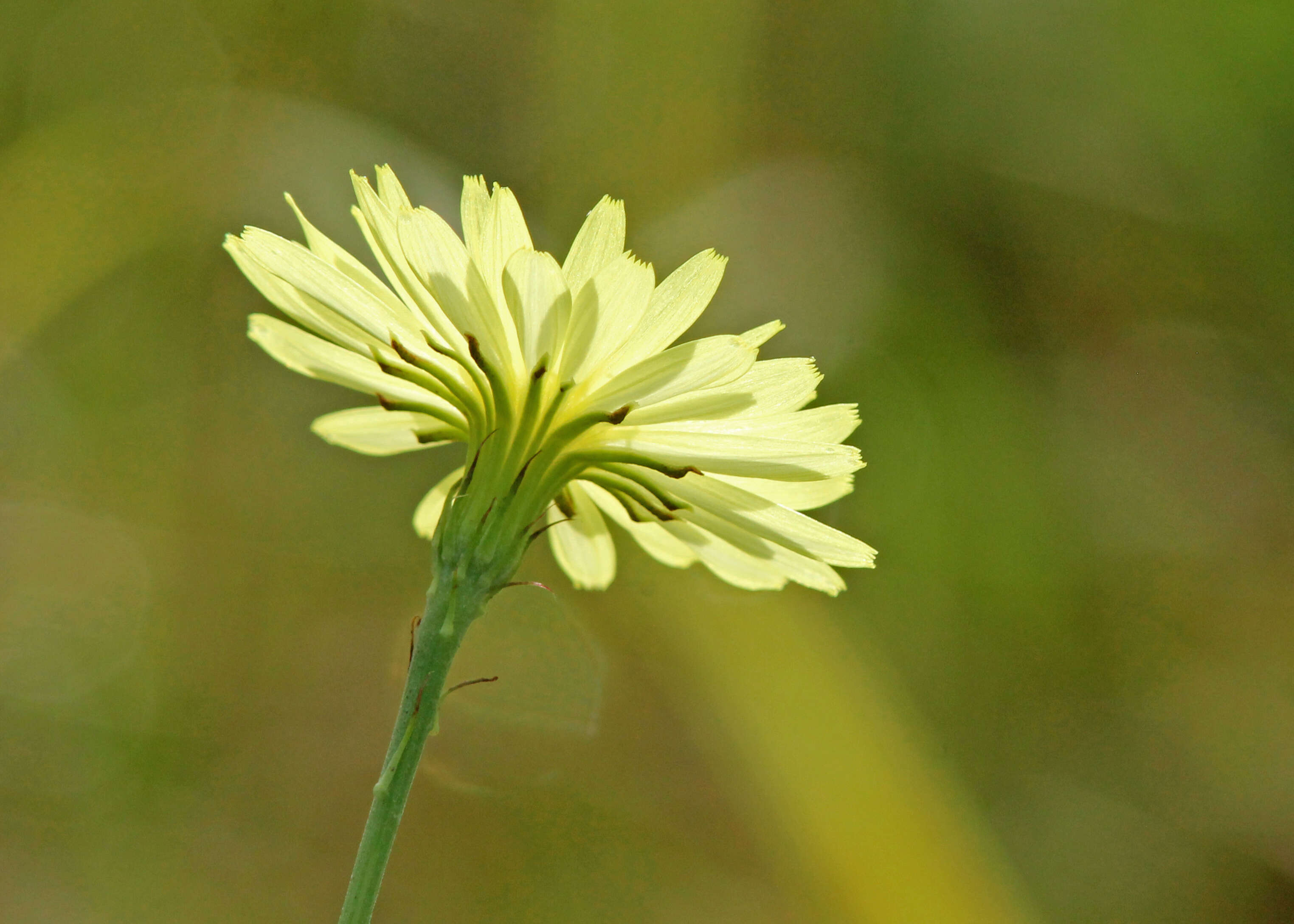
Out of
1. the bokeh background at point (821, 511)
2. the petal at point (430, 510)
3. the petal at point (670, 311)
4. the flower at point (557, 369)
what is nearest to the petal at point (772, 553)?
the flower at point (557, 369)

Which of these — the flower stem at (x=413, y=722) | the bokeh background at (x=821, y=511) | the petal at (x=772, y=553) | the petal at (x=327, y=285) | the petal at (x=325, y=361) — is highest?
the bokeh background at (x=821, y=511)

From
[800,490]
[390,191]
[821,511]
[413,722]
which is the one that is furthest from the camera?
[821,511]

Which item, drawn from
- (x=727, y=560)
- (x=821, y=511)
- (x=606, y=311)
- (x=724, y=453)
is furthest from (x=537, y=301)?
(x=821, y=511)

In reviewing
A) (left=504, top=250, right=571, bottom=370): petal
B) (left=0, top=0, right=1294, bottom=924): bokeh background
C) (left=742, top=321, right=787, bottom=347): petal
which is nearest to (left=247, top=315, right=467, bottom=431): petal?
(left=504, top=250, right=571, bottom=370): petal

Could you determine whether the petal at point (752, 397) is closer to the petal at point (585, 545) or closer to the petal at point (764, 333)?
the petal at point (764, 333)

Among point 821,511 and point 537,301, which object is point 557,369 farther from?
point 821,511

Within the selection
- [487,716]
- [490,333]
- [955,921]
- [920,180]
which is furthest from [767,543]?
[920,180]

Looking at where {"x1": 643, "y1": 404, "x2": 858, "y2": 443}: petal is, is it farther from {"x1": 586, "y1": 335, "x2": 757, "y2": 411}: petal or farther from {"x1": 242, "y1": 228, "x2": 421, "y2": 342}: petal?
{"x1": 242, "y1": 228, "x2": 421, "y2": 342}: petal
